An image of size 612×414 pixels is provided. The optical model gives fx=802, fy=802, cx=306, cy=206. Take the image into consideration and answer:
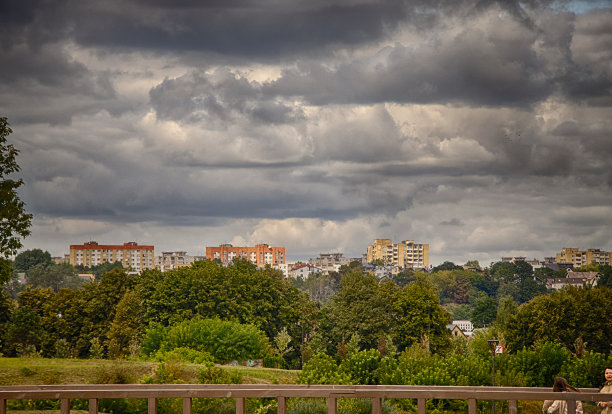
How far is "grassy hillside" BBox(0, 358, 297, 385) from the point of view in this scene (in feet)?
105

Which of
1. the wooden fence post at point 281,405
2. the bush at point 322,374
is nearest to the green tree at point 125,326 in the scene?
the bush at point 322,374

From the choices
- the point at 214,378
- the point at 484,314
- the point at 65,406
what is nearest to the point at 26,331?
the point at 214,378

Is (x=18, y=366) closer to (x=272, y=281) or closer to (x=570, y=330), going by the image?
(x=272, y=281)

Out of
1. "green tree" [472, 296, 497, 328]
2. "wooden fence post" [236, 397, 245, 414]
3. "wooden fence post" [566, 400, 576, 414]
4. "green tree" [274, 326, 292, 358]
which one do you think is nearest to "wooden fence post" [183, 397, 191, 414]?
"wooden fence post" [236, 397, 245, 414]

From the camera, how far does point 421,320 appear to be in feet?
277

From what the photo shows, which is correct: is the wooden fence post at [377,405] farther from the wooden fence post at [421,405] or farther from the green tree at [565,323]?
the green tree at [565,323]

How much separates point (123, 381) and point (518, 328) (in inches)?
2314

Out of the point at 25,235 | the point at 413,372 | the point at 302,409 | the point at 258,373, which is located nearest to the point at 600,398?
the point at 302,409

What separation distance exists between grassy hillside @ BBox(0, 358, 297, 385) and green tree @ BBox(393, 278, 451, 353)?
134 ft

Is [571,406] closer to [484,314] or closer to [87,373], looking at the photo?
[87,373]

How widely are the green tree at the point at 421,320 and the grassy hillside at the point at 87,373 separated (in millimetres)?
40734

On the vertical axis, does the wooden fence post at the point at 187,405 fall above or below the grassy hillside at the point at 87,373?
above

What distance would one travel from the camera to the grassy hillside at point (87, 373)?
1257 inches

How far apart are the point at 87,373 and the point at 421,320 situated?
50.7 m
